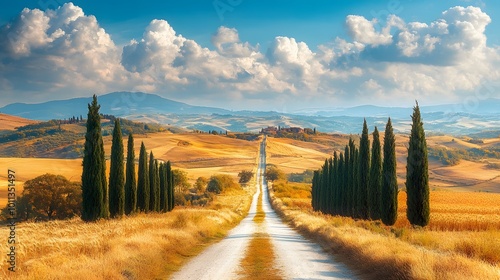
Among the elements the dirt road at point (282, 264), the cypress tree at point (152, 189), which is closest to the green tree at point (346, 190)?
the cypress tree at point (152, 189)

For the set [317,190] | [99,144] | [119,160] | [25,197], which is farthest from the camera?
[317,190]

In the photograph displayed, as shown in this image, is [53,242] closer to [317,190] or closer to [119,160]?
[119,160]

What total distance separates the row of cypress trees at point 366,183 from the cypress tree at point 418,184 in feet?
14.2

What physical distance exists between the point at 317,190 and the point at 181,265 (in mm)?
69022

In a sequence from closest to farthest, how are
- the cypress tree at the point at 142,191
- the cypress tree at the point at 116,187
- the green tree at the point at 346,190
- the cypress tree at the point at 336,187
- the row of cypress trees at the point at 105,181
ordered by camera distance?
the row of cypress trees at the point at 105,181, the cypress tree at the point at 116,187, the cypress tree at the point at 142,191, the green tree at the point at 346,190, the cypress tree at the point at 336,187

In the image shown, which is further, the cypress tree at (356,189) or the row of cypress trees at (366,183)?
the cypress tree at (356,189)

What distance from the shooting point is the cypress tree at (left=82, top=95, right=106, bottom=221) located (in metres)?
36.0

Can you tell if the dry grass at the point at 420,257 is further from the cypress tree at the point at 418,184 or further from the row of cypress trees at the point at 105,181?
the row of cypress trees at the point at 105,181

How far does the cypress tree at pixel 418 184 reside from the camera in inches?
1348

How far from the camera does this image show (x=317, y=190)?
278 ft

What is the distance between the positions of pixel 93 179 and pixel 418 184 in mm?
25305

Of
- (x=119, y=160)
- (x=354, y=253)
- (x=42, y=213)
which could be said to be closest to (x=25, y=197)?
(x=42, y=213)

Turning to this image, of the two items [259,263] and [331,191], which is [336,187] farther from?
[259,263]

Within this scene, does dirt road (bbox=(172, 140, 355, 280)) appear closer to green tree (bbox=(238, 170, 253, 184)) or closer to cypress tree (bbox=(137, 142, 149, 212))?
cypress tree (bbox=(137, 142, 149, 212))
